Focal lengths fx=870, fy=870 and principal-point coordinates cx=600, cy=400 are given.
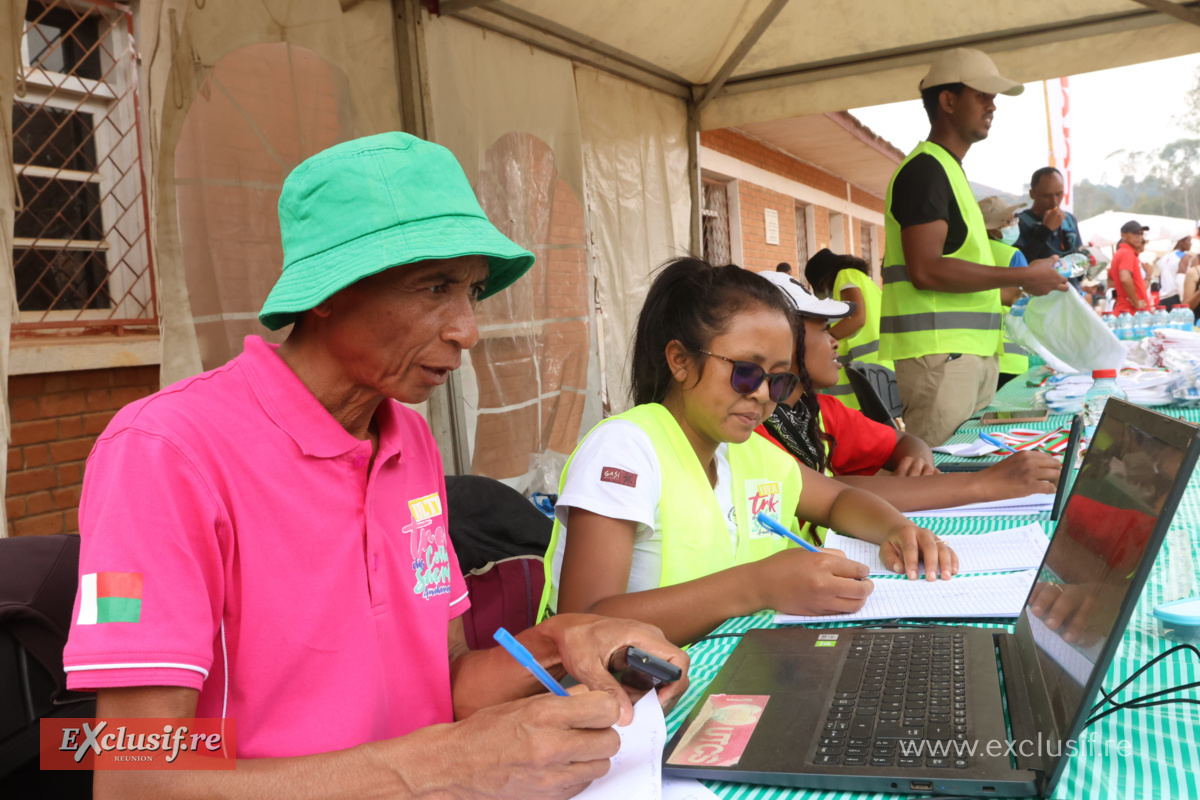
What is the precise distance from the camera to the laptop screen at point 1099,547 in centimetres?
77

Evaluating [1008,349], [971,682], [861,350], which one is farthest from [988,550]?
[1008,349]

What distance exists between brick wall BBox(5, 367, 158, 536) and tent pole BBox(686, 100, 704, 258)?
3.89 meters

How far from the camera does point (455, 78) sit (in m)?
3.99

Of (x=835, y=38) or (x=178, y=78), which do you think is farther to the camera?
(x=835, y=38)

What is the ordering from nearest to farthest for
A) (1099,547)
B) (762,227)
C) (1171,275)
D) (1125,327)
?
(1099,547)
(1125,327)
(762,227)
(1171,275)

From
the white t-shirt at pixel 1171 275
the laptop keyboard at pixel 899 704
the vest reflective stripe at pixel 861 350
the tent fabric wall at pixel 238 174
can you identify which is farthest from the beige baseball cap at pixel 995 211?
the white t-shirt at pixel 1171 275

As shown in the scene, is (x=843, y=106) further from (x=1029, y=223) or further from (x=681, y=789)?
(x=681, y=789)

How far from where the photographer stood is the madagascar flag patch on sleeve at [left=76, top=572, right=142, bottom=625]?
2.68 ft

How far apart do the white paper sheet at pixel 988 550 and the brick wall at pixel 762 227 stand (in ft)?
24.6


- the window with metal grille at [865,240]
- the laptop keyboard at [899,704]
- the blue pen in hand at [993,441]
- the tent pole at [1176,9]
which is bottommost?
the laptop keyboard at [899,704]

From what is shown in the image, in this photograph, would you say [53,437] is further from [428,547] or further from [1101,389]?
[1101,389]

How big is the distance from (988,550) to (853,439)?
1173 millimetres

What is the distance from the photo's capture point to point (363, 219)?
3.38 ft

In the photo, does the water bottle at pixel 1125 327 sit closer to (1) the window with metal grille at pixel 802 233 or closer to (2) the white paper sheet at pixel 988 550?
(2) the white paper sheet at pixel 988 550
